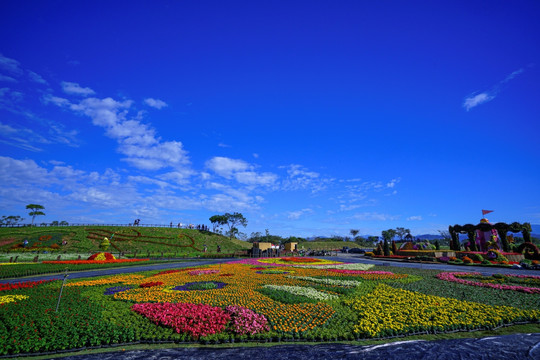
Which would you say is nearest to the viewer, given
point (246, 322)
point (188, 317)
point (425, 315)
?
point (246, 322)

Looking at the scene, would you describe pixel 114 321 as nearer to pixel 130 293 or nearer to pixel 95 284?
pixel 130 293

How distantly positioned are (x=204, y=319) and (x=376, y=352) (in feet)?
16.4

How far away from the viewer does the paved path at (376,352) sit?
5883mm

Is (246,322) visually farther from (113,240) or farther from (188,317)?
(113,240)

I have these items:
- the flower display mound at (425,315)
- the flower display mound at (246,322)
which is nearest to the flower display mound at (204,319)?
the flower display mound at (246,322)

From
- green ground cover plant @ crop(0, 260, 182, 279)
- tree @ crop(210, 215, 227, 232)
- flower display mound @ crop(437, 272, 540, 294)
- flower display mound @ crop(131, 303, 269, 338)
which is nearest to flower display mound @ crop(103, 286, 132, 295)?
flower display mound @ crop(131, 303, 269, 338)

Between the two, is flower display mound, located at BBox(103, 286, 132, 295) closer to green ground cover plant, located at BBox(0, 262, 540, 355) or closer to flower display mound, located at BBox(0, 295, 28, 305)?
green ground cover plant, located at BBox(0, 262, 540, 355)

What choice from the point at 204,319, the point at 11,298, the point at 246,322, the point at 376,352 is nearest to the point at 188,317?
the point at 204,319

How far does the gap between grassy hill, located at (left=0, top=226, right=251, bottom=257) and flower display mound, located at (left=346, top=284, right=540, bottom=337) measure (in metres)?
33.3

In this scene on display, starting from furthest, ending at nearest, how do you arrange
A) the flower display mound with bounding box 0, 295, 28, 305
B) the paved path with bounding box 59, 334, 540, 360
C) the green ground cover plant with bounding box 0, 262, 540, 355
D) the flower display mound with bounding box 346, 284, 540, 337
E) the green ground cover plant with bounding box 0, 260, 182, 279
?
1. the green ground cover plant with bounding box 0, 260, 182, 279
2. the flower display mound with bounding box 0, 295, 28, 305
3. the flower display mound with bounding box 346, 284, 540, 337
4. the green ground cover plant with bounding box 0, 262, 540, 355
5. the paved path with bounding box 59, 334, 540, 360

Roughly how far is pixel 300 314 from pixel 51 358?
6.90m

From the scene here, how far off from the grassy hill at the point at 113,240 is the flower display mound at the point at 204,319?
29.5 meters

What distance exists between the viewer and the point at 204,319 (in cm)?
797

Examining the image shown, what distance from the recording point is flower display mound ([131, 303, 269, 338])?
24.6 feet
